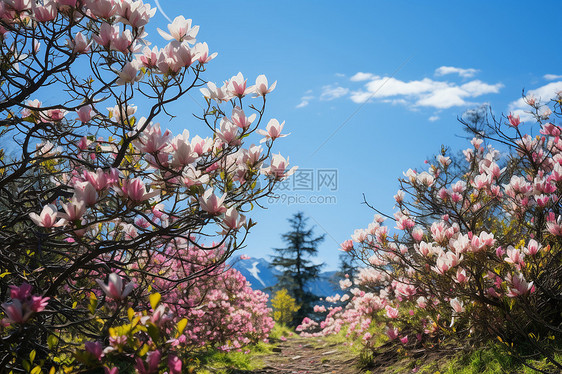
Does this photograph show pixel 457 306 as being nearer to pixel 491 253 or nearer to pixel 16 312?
pixel 491 253

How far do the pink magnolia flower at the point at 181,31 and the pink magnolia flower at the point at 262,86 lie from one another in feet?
1.38

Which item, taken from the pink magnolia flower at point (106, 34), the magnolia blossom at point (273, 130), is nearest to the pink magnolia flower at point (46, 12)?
the pink magnolia flower at point (106, 34)

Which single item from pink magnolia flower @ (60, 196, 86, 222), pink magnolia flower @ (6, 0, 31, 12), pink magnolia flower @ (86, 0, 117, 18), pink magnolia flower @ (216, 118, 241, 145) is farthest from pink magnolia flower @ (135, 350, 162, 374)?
pink magnolia flower @ (6, 0, 31, 12)

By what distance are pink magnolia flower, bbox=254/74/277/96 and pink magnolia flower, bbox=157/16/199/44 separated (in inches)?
16.5

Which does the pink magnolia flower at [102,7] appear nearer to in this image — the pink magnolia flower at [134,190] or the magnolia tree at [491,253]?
the pink magnolia flower at [134,190]

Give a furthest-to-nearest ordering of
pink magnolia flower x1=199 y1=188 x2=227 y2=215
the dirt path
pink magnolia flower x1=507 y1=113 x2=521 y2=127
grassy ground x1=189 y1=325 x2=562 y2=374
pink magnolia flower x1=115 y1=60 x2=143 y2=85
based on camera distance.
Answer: the dirt path < pink magnolia flower x1=507 y1=113 x2=521 y2=127 < grassy ground x1=189 y1=325 x2=562 y2=374 < pink magnolia flower x1=115 y1=60 x2=143 y2=85 < pink magnolia flower x1=199 y1=188 x2=227 y2=215

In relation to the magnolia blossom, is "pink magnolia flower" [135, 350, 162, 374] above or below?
below

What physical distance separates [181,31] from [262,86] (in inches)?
20.8

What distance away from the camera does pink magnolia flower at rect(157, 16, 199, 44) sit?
2.12m

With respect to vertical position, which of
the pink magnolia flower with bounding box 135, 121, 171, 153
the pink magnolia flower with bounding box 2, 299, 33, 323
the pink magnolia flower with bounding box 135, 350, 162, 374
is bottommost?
the pink magnolia flower with bounding box 135, 350, 162, 374

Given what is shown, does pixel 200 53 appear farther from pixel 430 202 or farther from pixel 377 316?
pixel 377 316

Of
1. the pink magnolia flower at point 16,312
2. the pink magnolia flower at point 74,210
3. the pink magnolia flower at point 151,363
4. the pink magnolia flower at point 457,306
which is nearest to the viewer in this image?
the pink magnolia flower at point 151,363

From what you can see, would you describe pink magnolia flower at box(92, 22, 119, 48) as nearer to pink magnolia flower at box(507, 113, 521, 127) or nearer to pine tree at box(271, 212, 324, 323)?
pink magnolia flower at box(507, 113, 521, 127)

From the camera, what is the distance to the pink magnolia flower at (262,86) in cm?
224
